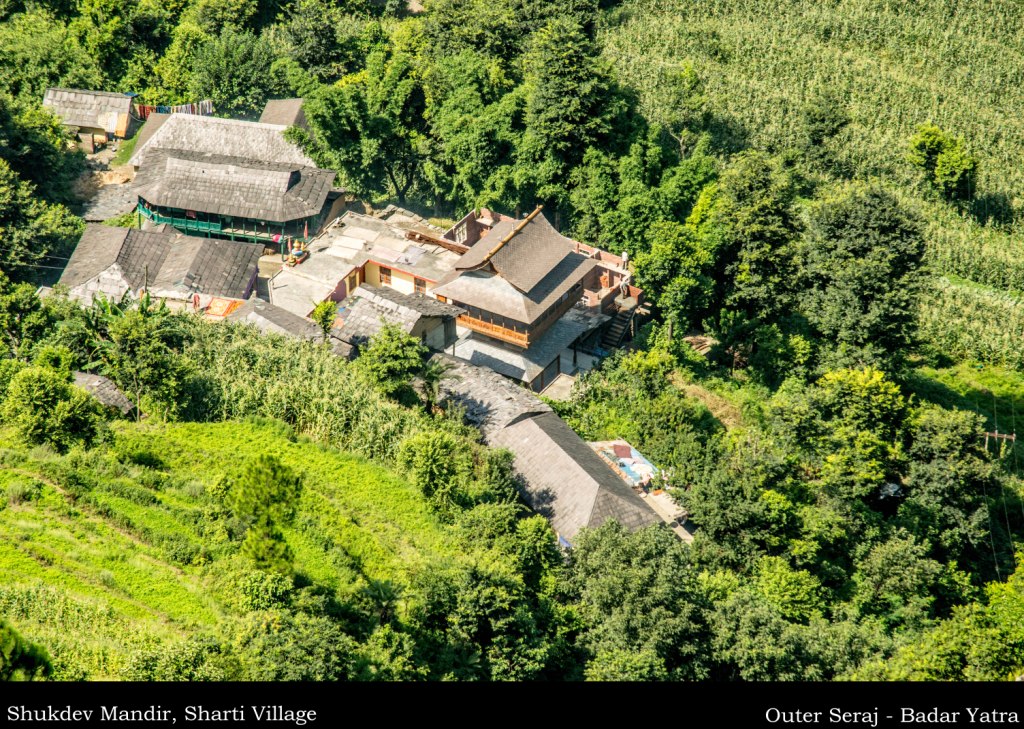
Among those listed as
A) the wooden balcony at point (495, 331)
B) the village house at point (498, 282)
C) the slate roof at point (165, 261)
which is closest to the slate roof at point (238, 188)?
the village house at point (498, 282)

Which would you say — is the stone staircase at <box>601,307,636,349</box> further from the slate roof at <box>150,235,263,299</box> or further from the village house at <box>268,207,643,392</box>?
the slate roof at <box>150,235,263,299</box>

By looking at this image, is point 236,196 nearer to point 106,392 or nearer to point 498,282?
point 498,282

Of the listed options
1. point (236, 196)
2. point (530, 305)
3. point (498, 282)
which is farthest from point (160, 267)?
point (530, 305)

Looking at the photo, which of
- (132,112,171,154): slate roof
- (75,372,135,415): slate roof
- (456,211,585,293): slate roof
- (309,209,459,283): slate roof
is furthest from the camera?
(132,112,171,154): slate roof

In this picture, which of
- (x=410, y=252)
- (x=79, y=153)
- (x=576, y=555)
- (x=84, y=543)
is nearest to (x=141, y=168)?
(x=79, y=153)

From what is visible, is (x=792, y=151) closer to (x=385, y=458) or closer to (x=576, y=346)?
(x=576, y=346)

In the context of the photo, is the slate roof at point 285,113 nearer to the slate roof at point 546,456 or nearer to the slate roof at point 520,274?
the slate roof at point 520,274

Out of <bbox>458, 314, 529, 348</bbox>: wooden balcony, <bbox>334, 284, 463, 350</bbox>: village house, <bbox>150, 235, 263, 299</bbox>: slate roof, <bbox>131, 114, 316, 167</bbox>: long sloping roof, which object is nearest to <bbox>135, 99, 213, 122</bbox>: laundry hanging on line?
<bbox>131, 114, 316, 167</bbox>: long sloping roof

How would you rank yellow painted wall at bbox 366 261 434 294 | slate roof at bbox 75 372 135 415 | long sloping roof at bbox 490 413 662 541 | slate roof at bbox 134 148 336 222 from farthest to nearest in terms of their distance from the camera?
slate roof at bbox 134 148 336 222, yellow painted wall at bbox 366 261 434 294, slate roof at bbox 75 372 135 415, long sloping roof at bbox 490 413 662 541
